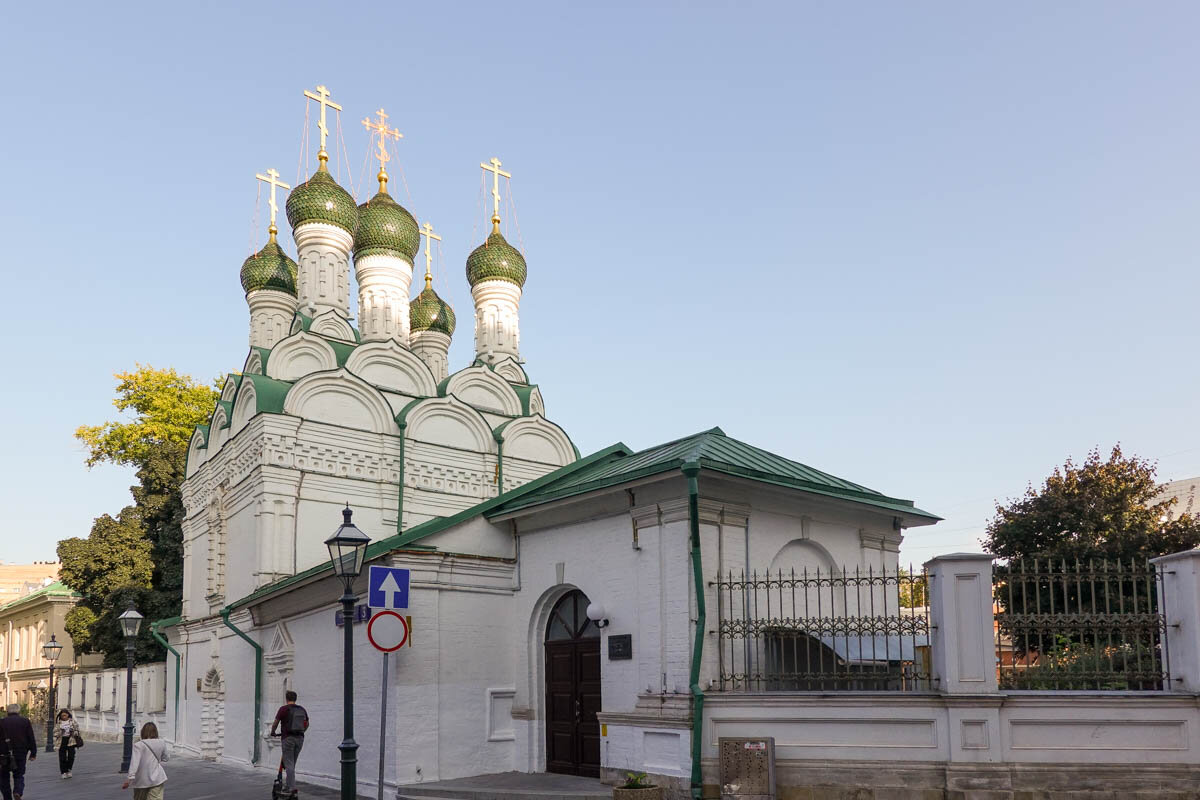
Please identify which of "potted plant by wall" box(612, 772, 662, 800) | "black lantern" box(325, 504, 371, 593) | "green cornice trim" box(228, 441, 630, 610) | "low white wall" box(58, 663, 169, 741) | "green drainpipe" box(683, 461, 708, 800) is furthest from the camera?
"low white wall" box(58, 663, 169, 741)

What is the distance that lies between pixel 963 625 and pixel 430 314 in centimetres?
2530

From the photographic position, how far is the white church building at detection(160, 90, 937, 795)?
1266cm

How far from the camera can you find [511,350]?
30.0 m

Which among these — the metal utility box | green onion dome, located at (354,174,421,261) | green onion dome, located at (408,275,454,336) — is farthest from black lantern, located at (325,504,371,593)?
green onion dome, located at (408,275,454,336)

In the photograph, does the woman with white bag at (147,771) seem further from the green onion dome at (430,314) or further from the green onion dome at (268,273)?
the green onion dome at (430,314)

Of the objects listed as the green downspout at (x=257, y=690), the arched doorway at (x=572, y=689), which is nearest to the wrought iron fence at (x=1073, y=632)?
the arched doorway at (x=572, y=689)

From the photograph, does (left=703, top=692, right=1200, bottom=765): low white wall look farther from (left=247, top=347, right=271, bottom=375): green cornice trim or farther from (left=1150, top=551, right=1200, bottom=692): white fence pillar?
(left=247, top=347, right=271, bottom=375): green cornice trim

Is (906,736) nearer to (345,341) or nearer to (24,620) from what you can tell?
(345,341)

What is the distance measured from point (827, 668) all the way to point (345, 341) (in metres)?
16.7

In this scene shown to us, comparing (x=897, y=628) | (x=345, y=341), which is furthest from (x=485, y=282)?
(x=897, y=628)

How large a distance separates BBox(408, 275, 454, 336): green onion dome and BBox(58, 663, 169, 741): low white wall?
1262 centimetres

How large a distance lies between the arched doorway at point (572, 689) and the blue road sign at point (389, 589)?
10.1 ft

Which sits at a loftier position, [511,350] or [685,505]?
[511,350]

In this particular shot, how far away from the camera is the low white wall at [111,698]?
2933cm
